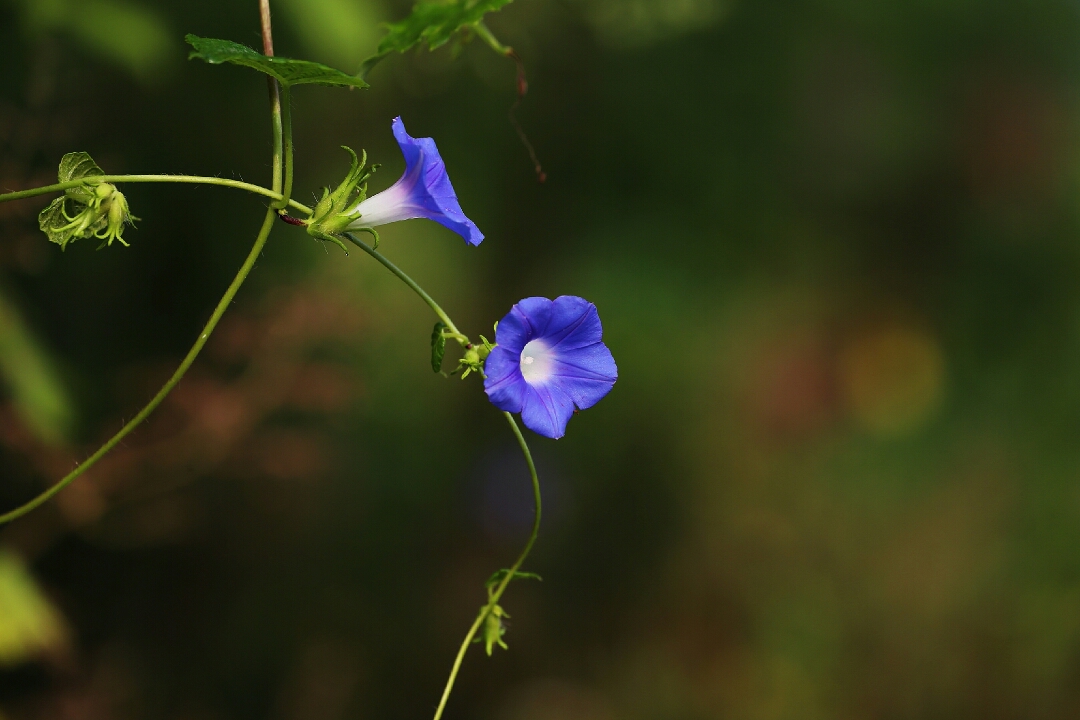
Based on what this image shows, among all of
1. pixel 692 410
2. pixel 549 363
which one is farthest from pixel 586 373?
pixel 692 410

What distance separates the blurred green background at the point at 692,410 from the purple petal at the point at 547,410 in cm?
137

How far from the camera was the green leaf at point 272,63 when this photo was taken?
1.70 ft

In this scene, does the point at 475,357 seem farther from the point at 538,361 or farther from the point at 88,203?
the point at 88,203

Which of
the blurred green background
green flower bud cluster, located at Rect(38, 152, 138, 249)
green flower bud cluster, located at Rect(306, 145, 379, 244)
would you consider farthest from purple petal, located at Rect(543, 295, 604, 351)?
the blurred green background

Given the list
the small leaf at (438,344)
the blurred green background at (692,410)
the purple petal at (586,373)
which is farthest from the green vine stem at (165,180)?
the blurred green background at (692,410)

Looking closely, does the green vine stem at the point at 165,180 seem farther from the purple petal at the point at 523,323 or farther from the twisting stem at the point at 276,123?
the purple petal at the point at 523,323

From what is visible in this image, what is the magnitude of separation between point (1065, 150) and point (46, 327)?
9.43ft

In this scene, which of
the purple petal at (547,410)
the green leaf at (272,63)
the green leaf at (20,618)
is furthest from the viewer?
the green leaf at (20,618)

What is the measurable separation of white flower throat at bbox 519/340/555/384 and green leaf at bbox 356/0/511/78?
0.22m

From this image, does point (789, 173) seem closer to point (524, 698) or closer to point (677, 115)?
point (677, 115)

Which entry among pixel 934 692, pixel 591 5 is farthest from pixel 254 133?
pixel 934 692

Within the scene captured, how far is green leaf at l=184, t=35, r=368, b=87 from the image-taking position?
518 millimetres

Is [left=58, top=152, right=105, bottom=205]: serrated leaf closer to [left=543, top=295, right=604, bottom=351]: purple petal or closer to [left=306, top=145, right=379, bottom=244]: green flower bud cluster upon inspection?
[left=306, top=145, right=379, bottom=244]: green flower bud cluster

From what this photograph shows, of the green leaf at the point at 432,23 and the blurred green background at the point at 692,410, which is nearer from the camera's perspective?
the green leaf at the point at 432,23
